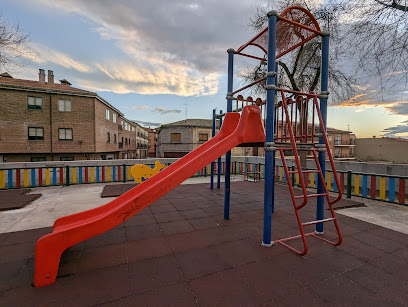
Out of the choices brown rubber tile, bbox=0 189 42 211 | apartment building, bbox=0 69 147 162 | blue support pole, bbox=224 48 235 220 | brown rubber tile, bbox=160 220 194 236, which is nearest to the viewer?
brown rubber tile, bbox=160 220 194 236

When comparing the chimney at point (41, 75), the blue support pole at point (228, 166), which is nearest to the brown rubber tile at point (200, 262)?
the blue support pole at point (228, 166)

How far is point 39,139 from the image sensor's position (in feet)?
73.2

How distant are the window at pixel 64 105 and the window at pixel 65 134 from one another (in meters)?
2.30

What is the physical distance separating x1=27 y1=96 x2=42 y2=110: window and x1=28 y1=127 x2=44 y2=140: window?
7.72 ft

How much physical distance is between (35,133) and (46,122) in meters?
1.61

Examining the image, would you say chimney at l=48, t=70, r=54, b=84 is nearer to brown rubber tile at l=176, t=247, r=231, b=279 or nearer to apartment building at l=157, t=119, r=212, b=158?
apartment building at l=157, t=119, r=212, b=158

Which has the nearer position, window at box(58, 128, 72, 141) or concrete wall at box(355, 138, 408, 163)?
window at box(58, 128, 72, 141)

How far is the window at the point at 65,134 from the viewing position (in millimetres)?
23200

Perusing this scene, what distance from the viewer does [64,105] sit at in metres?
23.3

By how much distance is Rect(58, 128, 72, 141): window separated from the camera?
913 inches

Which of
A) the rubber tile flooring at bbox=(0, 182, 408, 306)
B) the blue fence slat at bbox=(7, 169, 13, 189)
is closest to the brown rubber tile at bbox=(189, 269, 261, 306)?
the rubber tile flooring at bbox=(0, 182, 408, 306)

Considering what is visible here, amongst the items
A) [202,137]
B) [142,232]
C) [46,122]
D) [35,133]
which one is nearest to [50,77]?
[46,122]

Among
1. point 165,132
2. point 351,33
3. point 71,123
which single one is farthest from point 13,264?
point 165,132

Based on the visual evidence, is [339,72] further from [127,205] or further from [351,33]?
[127,205]
